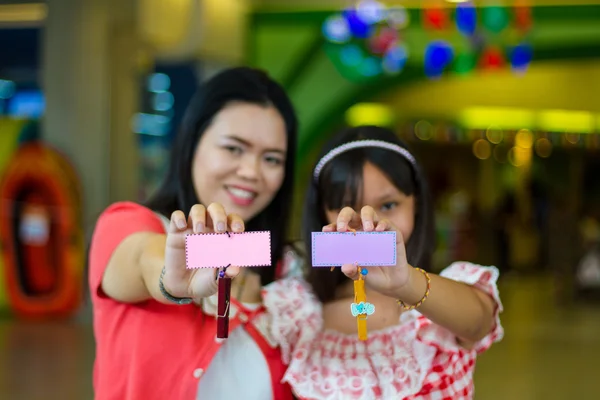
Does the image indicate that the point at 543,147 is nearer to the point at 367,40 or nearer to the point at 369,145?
the point at 367,40

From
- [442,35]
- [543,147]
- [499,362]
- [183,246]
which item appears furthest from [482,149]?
[183,246]

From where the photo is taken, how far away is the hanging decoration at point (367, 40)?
818cm

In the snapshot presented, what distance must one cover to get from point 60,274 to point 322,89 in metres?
5.00

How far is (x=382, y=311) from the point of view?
179 centimetres

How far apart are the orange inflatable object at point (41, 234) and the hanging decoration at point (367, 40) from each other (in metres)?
3.26

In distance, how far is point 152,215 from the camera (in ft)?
5.79

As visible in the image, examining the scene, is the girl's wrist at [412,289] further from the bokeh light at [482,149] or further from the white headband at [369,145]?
the bokeh light at [482,149]

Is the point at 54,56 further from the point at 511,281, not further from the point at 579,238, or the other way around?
the point at 511,281

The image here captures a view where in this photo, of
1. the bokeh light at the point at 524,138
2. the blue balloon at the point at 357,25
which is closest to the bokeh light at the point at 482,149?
the bokeh light at the point at 524,138

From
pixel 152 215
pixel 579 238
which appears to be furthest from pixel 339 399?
pixel 579 238

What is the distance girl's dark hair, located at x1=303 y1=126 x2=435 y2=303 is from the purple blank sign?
464 mm

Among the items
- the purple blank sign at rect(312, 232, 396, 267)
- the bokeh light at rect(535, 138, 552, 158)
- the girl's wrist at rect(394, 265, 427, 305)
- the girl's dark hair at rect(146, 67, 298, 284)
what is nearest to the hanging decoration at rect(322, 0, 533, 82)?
the bokeh light at rect(535, 138, 552, 158)

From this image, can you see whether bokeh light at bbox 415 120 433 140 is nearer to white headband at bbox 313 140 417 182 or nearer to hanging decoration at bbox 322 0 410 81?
hanging decoration at bbox 322 0 410 81

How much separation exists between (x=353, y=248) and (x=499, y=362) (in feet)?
16.0
